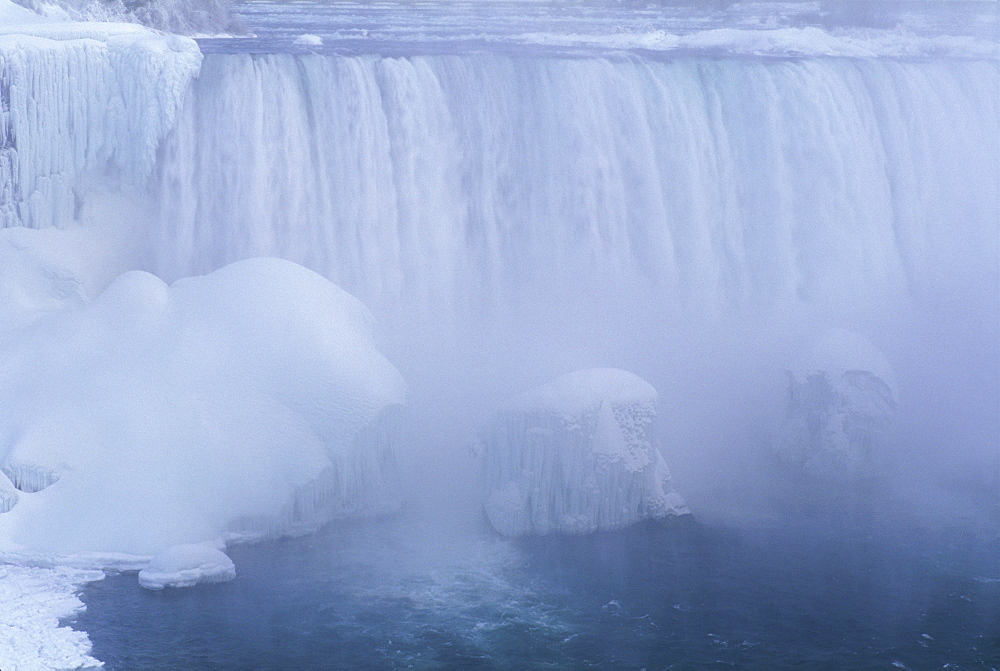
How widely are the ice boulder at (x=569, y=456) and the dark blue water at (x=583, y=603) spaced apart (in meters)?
0.27

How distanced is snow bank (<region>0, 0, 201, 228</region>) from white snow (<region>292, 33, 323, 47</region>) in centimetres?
653

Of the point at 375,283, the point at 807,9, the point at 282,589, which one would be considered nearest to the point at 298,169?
the point at 375,283

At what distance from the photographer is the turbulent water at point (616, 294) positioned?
425 inches

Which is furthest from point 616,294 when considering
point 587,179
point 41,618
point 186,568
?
point 41,618

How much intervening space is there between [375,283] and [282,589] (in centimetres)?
497

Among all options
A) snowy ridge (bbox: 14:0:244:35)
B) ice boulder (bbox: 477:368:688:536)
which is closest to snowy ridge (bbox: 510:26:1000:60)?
snowy ridge (bbox: 14:0:244:35)

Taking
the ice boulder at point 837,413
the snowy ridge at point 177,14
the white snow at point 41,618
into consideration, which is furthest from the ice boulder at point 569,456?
the snowy ridge at point 177,14

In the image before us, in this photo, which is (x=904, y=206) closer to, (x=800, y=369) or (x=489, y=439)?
(x=800, y=369)

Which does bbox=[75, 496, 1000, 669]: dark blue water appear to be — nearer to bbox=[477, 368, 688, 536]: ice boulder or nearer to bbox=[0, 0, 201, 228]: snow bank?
bbox=[477, 368, 688, 536]: ice boulder

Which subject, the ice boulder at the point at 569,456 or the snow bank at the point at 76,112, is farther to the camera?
the snow bank at the point at 76,112

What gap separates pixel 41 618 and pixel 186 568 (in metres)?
1.30

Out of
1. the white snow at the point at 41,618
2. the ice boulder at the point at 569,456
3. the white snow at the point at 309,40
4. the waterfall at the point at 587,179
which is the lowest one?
the white snow at the point at 41,618

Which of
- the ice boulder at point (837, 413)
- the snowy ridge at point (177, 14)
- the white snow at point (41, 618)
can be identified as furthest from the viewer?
the snowy ridge at point (177, 14)

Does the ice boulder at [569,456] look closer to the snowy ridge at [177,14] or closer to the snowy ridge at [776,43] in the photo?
the snowy ridge at [776,43]
